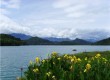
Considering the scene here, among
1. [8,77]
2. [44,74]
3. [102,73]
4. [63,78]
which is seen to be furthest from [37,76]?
[8,77]

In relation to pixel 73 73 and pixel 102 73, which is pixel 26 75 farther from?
pixel 102 73

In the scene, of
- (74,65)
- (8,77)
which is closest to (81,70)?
(74,65)

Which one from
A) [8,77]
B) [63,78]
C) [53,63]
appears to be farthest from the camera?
[8,77]

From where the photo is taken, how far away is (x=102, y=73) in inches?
469

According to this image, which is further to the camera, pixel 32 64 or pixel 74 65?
pixel 32 64

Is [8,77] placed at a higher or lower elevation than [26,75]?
lower

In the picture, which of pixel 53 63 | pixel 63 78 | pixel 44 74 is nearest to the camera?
pixel 63 78

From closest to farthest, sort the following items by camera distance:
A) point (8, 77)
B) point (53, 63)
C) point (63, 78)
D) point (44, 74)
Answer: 1. point (63, 78)
2. point (44, 74)
3. point (53, 63)
4. point (8, 77)

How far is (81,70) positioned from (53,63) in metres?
1.49

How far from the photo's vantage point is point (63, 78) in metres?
11.4

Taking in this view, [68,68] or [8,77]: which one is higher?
[68,68]

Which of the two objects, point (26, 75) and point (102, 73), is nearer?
point (102, 73)

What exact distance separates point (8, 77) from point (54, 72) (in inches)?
1665

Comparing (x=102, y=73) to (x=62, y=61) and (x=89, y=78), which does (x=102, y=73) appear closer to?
(x=89, y=78)
